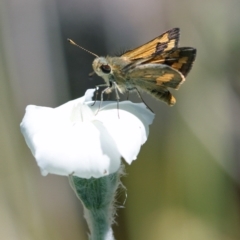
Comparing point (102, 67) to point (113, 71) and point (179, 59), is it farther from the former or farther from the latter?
point (179, 59)

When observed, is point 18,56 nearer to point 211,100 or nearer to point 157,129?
point 157,129

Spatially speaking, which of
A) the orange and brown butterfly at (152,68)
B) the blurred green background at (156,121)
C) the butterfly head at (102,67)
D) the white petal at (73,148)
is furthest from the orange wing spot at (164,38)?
the blurred green background at (156,121)

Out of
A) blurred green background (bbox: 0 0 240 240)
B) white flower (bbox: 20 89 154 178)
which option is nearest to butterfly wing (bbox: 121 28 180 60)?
white flower (bbox: 20 89 154 178)

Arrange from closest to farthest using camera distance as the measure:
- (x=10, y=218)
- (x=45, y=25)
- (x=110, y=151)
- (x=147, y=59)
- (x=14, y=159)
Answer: (x=110, y=151)
(x=147, y=59)
(x=10, y=218)
(x=14, y=159)
(x=45, y=25)

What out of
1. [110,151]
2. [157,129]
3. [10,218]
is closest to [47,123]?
[110,151]

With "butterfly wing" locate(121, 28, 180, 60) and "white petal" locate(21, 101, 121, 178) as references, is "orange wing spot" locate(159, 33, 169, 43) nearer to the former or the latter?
"butterfly wing" locate(121, 28, 180, 60)

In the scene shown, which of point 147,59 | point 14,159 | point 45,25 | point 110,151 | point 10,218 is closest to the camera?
point 110,151

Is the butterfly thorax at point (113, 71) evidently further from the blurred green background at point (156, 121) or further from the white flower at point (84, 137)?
the blurred green background at point (156, 121)
